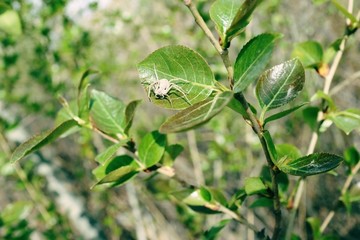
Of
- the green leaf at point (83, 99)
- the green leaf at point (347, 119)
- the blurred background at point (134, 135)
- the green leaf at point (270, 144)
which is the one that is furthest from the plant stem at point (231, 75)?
the blurred background at point (134, 135)

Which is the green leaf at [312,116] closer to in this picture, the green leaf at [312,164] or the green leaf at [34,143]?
the green leaf at [312,164]

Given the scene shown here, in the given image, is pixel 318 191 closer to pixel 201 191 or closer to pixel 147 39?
pixel 147 39

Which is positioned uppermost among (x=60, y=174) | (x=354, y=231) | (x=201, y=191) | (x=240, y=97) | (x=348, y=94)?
(x=240, y=97)

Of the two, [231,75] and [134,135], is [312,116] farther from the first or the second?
[134,135]

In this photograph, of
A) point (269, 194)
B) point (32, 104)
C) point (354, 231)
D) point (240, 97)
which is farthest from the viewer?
point (354, 231)

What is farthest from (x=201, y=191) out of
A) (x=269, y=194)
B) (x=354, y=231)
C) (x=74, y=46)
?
(x=354, y=231)

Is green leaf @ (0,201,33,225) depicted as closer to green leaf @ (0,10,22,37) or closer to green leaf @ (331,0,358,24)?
green leaf @ (0,10,22,37)
